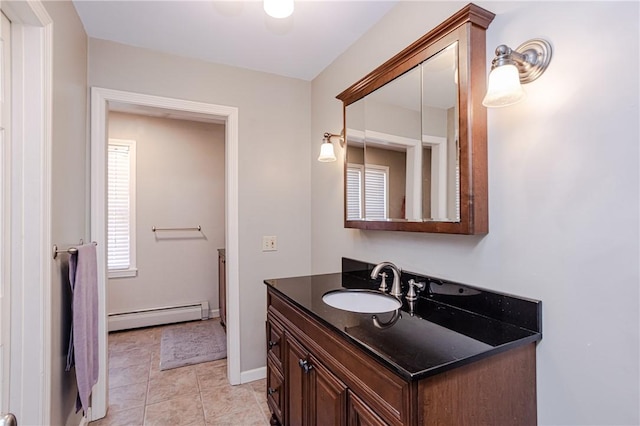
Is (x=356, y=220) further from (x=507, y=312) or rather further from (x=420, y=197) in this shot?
(x=507, y=312)

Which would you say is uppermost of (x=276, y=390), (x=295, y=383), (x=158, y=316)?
(x=295, y=383)

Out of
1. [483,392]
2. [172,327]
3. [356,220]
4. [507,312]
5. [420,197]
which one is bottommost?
[172,327]

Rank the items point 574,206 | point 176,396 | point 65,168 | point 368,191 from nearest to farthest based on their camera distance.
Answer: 1. point 574,206
2. point 65,168
3. point 368,191
4. point 176,396

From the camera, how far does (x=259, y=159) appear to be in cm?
235

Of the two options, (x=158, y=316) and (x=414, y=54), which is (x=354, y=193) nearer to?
(x=414, y=54)

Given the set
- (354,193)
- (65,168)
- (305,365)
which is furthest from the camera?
(354,193)

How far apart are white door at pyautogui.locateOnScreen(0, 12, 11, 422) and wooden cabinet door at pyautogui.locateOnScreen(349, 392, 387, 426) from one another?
123 cm

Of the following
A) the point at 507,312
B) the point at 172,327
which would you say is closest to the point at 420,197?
the point at 507,312

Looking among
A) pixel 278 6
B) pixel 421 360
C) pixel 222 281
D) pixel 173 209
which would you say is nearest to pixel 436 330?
pixel 421 360

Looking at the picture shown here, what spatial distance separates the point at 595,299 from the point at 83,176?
8.00 ft

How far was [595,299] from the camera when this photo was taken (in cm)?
88

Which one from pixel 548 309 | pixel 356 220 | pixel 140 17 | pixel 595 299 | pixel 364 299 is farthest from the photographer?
pixel 356 220

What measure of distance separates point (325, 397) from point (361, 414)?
237mm

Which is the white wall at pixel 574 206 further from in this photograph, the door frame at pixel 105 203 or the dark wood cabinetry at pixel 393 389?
the door frame at pixel 105 203
